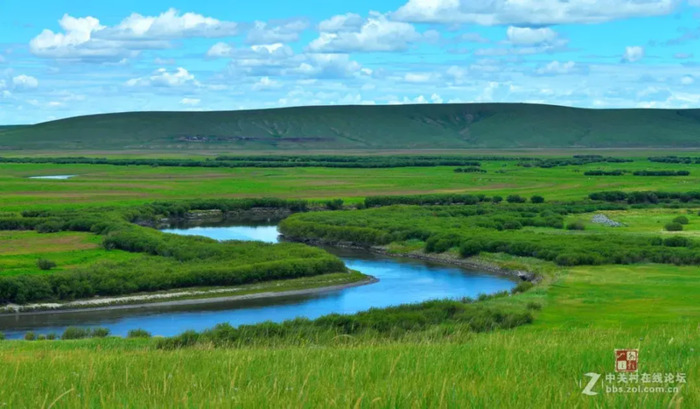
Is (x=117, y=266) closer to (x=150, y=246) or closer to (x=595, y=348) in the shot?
(x=150, y=246)

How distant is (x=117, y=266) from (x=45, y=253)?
8.76m

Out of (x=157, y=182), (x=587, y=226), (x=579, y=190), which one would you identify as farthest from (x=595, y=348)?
(x=157, y=182)

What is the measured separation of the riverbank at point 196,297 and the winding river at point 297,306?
0.71m

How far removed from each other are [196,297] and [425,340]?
1638 inches

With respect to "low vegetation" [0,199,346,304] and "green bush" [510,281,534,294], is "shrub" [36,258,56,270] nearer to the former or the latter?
"low vegetation" [0,199,346,304]

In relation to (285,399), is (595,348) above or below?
below

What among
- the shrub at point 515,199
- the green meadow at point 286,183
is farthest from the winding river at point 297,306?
the green meadow at point 286,183

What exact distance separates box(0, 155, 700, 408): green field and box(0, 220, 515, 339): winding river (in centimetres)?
432

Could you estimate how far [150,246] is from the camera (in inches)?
2653

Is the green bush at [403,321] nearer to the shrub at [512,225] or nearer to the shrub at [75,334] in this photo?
the shrub at [75,334]

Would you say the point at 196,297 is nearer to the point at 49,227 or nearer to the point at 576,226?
the point at 49,227

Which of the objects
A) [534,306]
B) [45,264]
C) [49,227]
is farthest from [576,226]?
[49,227]

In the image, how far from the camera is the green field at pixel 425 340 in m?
6.55

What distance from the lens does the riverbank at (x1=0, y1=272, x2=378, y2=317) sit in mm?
48969
